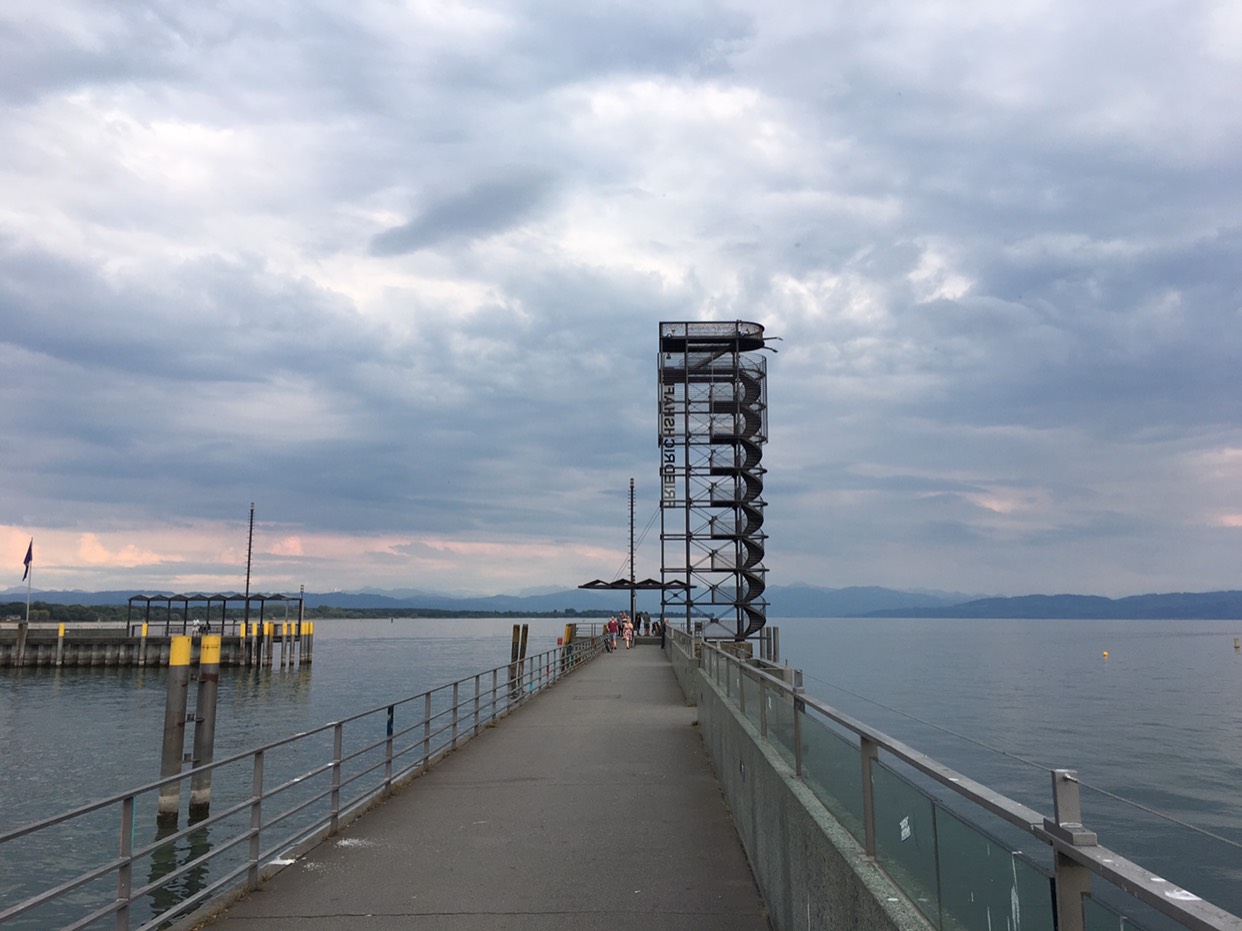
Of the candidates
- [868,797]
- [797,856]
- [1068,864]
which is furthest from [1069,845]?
[797,856]

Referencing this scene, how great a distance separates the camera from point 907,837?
13.8 feet

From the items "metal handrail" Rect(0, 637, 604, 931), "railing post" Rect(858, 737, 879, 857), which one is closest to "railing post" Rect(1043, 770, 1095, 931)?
"railing post" Rect(858, 737, 879, 857)

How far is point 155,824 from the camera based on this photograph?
1916 cm

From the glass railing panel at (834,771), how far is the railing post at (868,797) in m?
0.09

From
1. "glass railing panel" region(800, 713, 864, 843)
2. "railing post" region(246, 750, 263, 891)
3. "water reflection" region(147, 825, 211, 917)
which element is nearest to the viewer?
"glass railing panel" region(800, 713, 864, 843)

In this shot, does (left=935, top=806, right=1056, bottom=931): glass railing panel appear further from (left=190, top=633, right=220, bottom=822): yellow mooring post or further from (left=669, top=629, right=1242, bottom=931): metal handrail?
(left=190, top=633, right=220, bottom=822): yellow mooring post

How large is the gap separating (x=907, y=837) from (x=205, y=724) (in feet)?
56.1

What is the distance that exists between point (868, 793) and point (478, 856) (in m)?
5.25

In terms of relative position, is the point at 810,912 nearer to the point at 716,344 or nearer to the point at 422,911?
the point at 422,911

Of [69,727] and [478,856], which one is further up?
[478,856]

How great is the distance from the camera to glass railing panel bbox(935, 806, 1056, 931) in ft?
9.48

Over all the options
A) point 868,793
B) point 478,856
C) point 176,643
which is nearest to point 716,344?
point 176,643

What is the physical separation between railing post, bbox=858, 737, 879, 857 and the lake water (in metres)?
0.54

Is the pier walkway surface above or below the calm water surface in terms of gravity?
above
